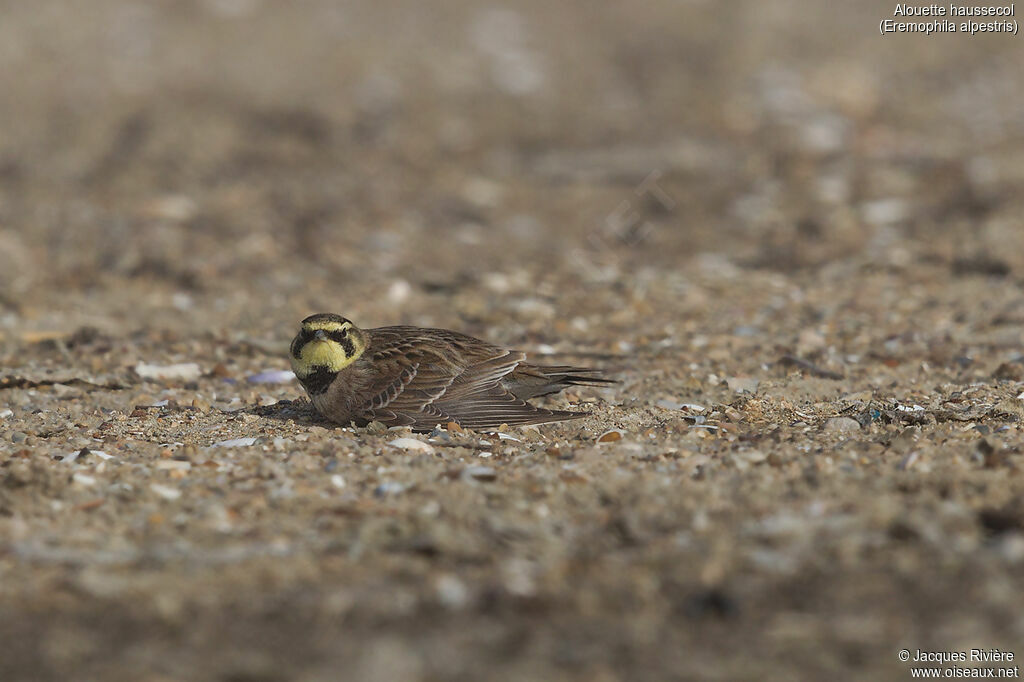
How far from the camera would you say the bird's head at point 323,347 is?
19.2 ft

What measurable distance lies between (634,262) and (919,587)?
6.99 m

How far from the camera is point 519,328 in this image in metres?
8.60

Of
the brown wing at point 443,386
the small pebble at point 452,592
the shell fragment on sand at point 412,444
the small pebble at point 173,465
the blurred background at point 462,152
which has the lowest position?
the small pebble at point 452,592

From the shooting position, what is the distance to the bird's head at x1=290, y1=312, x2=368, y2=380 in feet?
19.2

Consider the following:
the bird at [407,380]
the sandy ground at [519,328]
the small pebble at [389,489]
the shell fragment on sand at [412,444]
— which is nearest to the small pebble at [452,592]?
the sandy ground at [519,328]

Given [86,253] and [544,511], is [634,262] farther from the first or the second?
[544,511]

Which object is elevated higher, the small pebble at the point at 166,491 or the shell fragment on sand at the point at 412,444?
the shell fragment on sand at the point at 412,444

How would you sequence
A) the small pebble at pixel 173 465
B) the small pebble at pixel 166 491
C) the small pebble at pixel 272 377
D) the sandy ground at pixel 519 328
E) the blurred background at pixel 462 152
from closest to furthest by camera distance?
the sandy ground at pixel 519 328 → the small pebble at pixel 166 491 → the small pebble at pixel 173 465 → the small pebble at pixel 272 377 → the blurred background at pixel 462 152

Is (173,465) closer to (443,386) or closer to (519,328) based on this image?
(443,386)

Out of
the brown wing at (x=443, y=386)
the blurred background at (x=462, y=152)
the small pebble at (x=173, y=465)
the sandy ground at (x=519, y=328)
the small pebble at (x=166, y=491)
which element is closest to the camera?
the sandy ground at (x=519, y=328)

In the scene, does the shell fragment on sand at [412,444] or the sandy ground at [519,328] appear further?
the shell fragment on sand at [412,444]

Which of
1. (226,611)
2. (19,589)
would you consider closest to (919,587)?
(226,611)

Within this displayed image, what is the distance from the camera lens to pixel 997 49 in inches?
639

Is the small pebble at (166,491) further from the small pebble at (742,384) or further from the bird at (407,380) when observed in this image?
the small pebble at (742,384)
